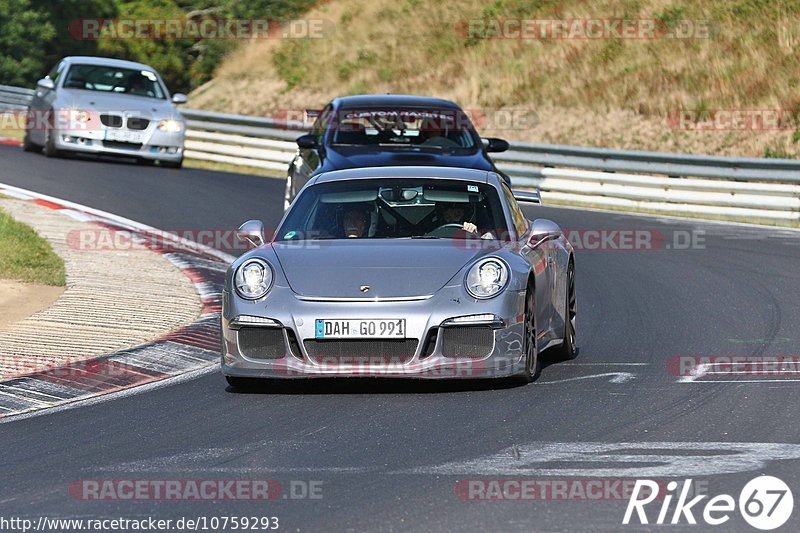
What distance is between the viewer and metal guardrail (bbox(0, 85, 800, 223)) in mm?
20844

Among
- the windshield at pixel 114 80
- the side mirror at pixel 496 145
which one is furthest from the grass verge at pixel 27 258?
the windshield at pixel 114 80

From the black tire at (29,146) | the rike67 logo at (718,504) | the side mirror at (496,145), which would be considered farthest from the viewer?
the black tire at (29,146)

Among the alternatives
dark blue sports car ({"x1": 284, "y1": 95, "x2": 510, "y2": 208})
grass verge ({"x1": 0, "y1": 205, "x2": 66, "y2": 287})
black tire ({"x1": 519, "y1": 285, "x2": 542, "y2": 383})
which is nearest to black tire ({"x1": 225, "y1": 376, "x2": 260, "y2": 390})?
black tire ({"x1": 519, "y1": 285, "x2": 542, "y2": 383})

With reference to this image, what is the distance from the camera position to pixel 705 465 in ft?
22.4

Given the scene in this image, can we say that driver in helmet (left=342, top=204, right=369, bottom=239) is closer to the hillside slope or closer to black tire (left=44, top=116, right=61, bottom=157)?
black tire (left=44, top=116, right=61, bottom=157)

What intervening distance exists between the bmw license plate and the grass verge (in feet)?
16.3

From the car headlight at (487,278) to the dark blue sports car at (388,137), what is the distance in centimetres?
693

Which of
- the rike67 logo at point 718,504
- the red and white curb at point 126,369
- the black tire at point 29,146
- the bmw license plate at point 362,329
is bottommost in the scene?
the black tire at point 29,146

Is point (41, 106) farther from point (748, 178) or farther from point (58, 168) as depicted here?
point (748, 178)

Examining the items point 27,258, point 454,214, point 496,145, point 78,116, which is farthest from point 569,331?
point 78,116

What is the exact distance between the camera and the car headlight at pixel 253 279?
9.02 meters

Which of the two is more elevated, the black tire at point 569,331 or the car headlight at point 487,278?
the car headlight at point 487,278

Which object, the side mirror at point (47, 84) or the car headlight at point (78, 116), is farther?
the side mirror at point (47, 84)

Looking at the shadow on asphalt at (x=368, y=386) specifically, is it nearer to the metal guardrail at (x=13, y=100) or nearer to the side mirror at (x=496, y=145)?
the side mirror at (x=496, y=145)
